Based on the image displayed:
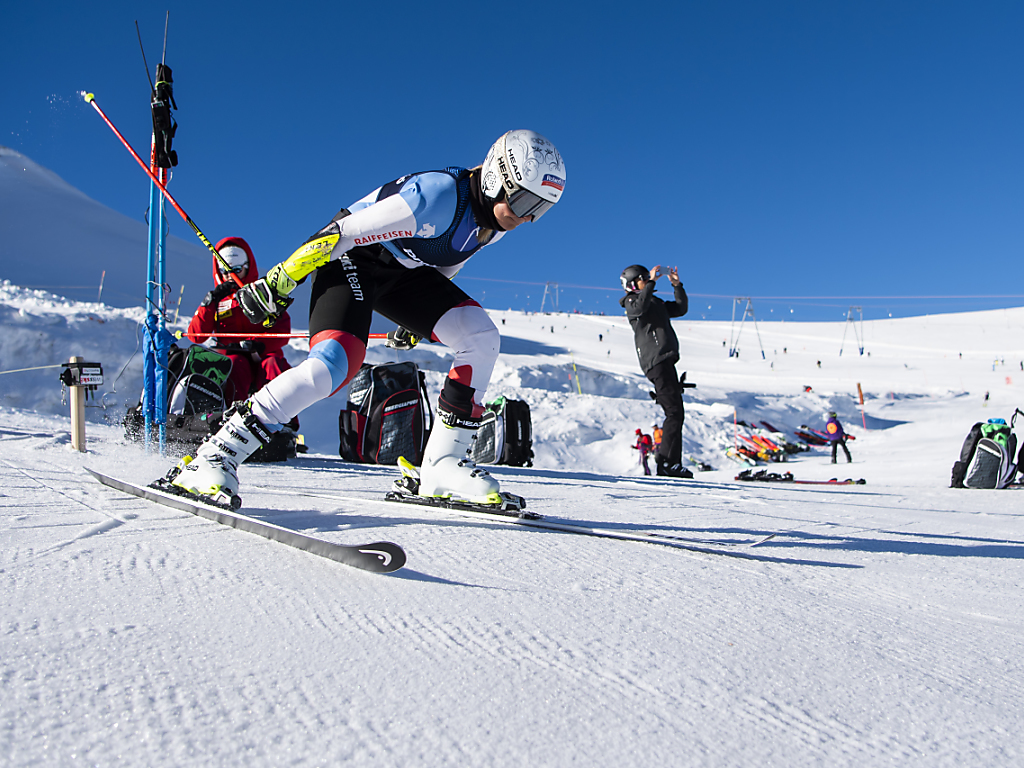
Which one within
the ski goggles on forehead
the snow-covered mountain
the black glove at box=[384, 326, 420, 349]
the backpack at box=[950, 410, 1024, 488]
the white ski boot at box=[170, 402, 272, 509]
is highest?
the snow-covered mountain

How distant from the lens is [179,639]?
1.01 meters

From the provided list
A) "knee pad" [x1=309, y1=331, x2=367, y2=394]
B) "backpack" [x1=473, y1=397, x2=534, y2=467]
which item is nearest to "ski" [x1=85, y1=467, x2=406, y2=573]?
"knee pad" [x1=309, y1=331, x2=367, y2=394]

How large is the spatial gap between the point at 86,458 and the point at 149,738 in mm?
3464

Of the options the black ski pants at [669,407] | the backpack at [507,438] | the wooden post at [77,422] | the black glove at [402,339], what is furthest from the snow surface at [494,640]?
the backpack at [507,438]

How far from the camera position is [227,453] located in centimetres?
232

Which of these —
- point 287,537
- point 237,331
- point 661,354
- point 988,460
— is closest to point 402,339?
point 287,537

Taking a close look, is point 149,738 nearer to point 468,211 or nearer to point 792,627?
point 792,627

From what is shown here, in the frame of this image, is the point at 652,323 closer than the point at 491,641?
No

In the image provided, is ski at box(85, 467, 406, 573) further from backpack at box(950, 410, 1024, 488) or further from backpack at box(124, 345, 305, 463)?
backpack at box(950, 410, 1024, 488)

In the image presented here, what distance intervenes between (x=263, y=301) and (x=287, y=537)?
1.08 m

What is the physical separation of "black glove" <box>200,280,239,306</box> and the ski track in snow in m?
2.42

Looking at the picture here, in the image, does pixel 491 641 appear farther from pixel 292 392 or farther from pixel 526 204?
pixel 526 204

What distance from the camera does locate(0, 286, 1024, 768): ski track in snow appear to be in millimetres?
757

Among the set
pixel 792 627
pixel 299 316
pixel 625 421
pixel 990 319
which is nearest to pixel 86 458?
pixel 792 627
